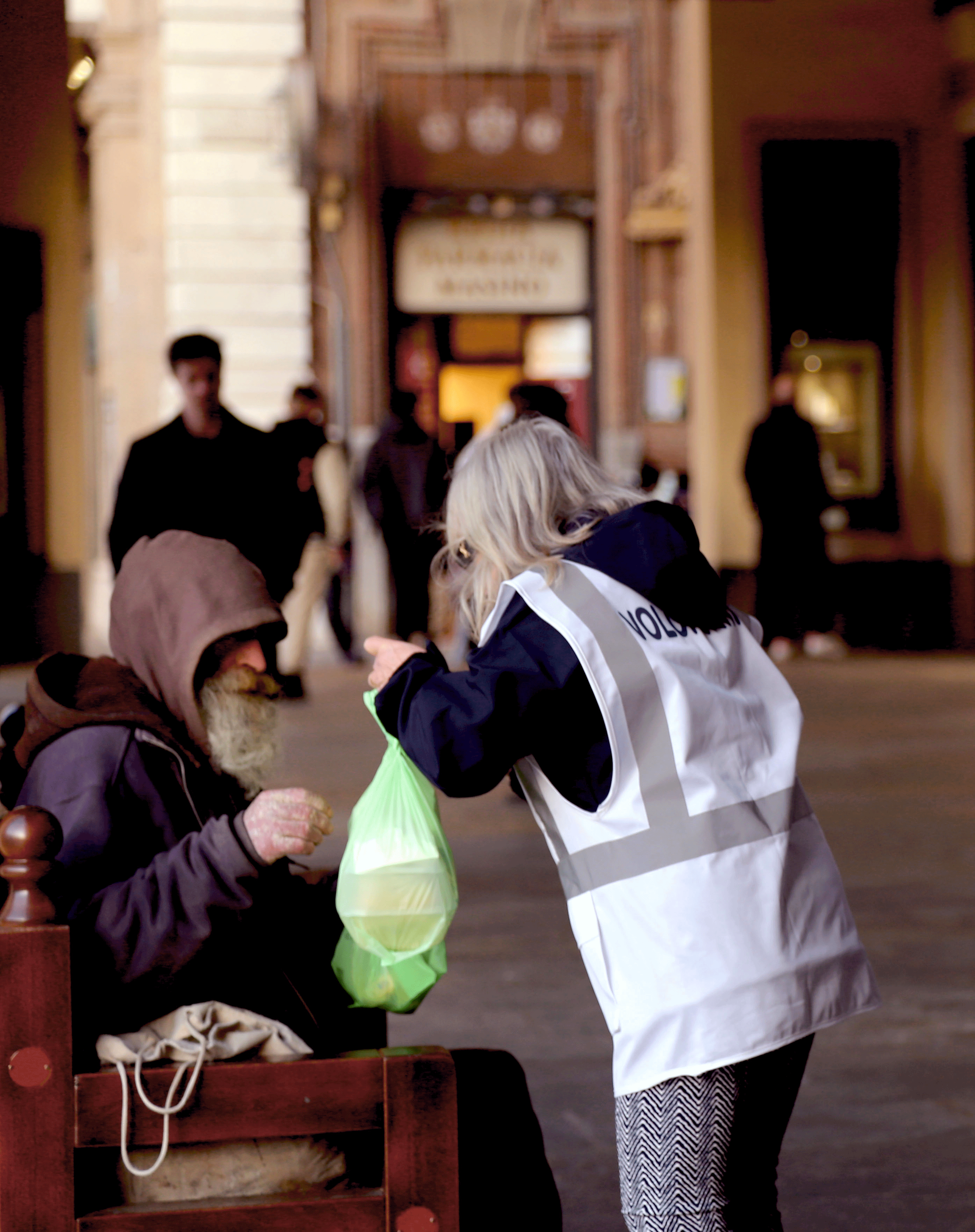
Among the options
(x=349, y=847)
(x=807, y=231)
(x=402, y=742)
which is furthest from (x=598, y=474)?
(x=807, y=231)

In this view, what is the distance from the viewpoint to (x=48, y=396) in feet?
30.3

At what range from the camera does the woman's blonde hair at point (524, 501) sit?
7.26 ft

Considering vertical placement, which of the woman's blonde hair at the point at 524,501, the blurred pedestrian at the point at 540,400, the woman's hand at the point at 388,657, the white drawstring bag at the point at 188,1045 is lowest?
the white drawstring bag at the point at 188,1045

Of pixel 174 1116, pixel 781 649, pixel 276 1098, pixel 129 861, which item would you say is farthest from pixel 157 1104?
pixel 781 649

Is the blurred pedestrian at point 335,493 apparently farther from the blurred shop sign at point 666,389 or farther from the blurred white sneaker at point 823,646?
the blurred shop sign at point 666,389

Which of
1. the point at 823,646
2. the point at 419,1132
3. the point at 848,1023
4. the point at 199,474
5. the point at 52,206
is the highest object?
the point at 52,206

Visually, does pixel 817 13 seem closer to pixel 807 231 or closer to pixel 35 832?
pixel 807 231

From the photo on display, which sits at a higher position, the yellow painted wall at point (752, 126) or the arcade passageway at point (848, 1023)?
the yellow painted wall at point (752, 126)

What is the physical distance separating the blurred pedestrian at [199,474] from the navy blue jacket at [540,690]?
12.3ft

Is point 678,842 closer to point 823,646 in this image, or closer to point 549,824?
point 549,824

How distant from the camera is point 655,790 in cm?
207

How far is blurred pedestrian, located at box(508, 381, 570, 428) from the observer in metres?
6.46

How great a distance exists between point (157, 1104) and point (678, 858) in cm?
67

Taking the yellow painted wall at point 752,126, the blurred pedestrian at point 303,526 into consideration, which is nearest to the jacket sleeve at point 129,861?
the blurred pedestrian at point 303,526
